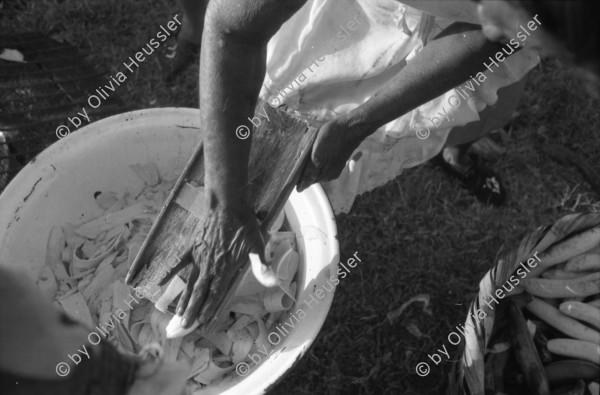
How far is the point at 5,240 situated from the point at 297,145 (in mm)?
777

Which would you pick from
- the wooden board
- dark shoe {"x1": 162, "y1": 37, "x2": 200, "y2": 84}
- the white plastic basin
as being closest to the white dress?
the wooden board

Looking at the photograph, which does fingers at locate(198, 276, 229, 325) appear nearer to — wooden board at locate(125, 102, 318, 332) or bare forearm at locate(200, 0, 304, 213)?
wooden board at locate(125, 102, 318, 332)

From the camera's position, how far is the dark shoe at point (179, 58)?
97.2 inches

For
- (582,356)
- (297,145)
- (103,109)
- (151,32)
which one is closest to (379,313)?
(582,356)

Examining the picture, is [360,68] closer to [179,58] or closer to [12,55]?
[179,58]

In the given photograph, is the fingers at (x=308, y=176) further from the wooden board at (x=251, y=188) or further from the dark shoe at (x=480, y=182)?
the dark shoe at (x=480, y=182)

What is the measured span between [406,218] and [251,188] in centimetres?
93

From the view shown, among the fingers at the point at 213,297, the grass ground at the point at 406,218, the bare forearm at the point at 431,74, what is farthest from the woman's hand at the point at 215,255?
the grass ground at the point at 406,218

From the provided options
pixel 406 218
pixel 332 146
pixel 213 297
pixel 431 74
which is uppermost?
pixel 431 74

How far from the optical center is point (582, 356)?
1.87 metres

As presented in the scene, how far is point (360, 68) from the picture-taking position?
5.20 feet

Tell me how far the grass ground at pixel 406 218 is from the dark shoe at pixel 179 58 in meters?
0.04

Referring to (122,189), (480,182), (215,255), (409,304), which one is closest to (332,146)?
(215,255)

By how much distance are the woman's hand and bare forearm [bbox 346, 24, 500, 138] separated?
351mm
